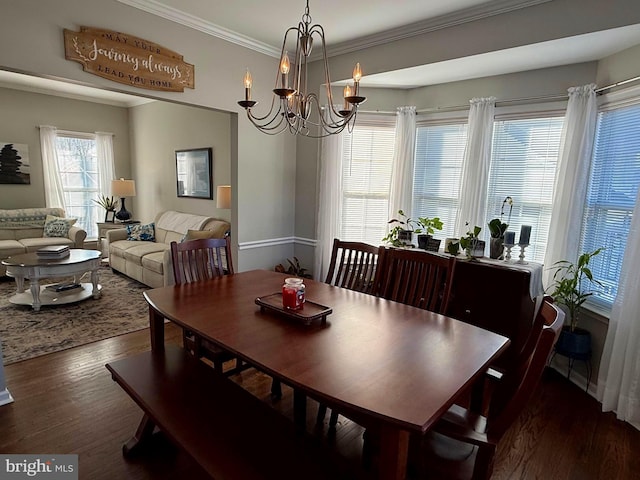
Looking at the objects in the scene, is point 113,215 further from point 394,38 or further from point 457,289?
point 457,289

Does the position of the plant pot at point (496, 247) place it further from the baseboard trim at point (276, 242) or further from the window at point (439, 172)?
the baseboard trim at point (276, 242)

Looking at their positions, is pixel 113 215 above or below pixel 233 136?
below

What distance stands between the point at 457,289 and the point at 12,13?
140 inches

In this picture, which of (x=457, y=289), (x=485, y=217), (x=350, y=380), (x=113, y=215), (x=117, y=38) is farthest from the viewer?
→ (x=113, y=215)

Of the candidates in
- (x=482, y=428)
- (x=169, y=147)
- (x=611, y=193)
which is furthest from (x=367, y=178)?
(x=169, y=147)

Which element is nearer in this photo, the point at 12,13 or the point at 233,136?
the point at 12,13

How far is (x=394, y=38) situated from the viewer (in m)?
3.14

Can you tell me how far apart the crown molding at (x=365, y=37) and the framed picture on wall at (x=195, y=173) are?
82.7 inches

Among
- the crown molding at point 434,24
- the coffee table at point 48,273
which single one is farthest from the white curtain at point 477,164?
the coffee table at point 48,273

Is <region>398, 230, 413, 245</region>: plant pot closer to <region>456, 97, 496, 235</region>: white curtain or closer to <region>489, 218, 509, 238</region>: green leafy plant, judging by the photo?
<region>456, 97, 496, 235</region>: white curtain

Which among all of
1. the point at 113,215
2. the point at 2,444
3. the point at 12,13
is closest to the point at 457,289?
the point at 2,444

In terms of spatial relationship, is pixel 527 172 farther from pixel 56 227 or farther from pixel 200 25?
pixel 56 227

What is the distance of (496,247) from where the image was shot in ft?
9.95

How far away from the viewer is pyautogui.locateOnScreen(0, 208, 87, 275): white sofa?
506cm
